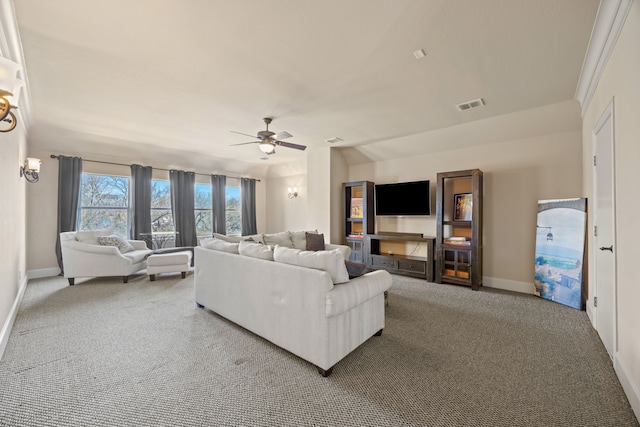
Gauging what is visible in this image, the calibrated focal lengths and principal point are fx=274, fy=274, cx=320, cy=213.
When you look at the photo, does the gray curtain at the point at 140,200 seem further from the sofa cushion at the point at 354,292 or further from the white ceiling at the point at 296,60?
the sofa cushion at the point at 354,292

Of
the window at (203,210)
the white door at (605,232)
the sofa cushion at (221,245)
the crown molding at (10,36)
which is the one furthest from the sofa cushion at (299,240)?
the crown molding at (10,36)

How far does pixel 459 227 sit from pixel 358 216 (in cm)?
202

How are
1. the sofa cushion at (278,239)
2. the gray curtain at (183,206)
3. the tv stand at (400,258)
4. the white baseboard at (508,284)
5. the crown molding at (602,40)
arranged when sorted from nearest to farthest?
the crown molding at (602,40) → the white baseboard at (508,284) → the sofa cushion at (278,239) → the tv stand at (400,258) → the gray curtain at (183,206)

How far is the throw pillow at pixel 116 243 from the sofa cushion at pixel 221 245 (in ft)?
8.93

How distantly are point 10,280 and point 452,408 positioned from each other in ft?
15.1

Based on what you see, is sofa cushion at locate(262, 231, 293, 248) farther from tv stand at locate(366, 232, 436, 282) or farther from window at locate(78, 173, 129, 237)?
window at locate(78, 173, 129, 237)

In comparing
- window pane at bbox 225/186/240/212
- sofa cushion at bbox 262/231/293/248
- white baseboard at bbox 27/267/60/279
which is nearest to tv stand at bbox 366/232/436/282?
sofa cushion at bbox 262/231/293/248

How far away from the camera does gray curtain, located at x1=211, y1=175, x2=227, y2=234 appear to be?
24.4 ft

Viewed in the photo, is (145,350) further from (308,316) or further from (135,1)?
(135,1)

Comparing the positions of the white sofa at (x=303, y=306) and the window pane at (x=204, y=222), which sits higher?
the window pane at (x=204, y=222)

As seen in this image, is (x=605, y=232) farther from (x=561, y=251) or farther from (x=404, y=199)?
(x=404, y=199)

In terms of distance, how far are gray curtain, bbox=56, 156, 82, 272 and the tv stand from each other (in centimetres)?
590

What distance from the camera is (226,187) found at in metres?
7.86

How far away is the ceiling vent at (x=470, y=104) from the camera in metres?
3.53
